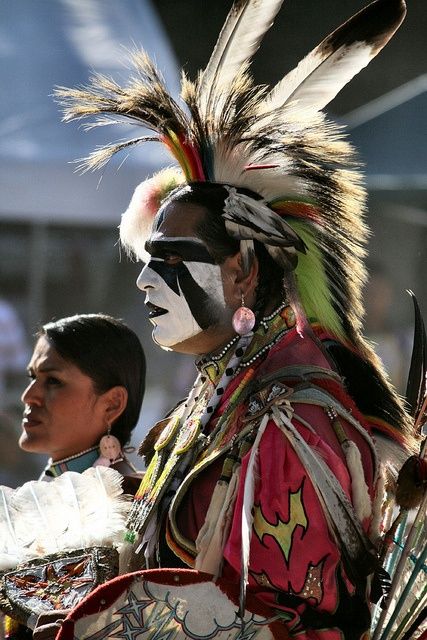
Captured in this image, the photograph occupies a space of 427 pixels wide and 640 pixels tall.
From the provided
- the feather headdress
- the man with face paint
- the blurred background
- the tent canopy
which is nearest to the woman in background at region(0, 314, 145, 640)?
the man with face paint

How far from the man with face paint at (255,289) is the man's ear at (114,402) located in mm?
729

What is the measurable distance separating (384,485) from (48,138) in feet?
14.5

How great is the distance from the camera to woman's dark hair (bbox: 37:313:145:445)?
3.51 metres

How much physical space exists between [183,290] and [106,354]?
3.28ft

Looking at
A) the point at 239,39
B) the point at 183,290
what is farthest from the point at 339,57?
the point at 183,290

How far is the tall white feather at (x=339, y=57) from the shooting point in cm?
272

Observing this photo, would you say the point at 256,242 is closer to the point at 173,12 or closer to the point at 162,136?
the point at 162,136

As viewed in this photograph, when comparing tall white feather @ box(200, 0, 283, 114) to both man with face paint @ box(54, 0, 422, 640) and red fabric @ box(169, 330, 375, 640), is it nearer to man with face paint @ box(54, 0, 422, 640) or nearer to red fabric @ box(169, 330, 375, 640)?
man with face paint @ box(54, 0, 422, 640)

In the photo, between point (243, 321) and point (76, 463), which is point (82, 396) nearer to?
point (76, 463)

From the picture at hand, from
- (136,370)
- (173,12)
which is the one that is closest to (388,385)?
(136,370)

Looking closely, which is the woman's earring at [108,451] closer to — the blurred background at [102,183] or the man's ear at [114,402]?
the man's ear at [114,402]

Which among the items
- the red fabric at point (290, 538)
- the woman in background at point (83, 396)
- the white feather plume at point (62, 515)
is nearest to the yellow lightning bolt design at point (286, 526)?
the red fabric at point (290, 538)

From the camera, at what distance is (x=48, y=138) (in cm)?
651

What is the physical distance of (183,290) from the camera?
8.51 feet
